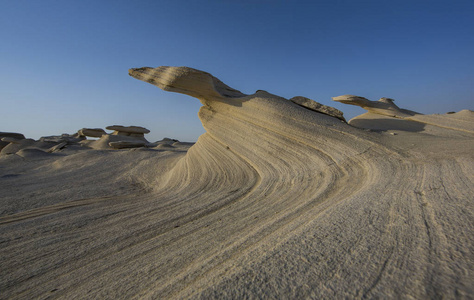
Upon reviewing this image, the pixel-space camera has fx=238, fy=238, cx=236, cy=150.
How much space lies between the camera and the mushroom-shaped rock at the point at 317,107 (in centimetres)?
518

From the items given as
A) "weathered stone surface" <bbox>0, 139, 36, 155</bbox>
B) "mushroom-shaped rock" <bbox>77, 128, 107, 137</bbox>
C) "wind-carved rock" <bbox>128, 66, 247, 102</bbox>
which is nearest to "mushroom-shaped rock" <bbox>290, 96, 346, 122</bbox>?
"wind-carved rock" <bbox>128, 66, 247, 102</bbox>

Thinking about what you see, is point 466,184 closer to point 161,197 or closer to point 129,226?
point 129,226

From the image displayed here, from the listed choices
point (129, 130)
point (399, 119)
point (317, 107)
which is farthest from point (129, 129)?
point (399, 119)

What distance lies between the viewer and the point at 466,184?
2.31m

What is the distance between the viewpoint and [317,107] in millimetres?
5426

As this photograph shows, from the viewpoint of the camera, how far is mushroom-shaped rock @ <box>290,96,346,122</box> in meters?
5.18

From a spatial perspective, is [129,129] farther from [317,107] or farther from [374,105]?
[374,105]

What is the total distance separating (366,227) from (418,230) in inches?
12.0

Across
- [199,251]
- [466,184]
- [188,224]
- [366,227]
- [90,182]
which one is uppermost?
[466,184]

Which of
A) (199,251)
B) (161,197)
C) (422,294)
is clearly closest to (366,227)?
(422,294)

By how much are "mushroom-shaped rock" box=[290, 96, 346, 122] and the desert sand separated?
1.2 inches

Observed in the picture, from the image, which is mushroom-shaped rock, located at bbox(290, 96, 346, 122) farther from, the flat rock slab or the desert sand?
the flat rock slab

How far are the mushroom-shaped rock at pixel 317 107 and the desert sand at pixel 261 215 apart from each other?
0.10 feet

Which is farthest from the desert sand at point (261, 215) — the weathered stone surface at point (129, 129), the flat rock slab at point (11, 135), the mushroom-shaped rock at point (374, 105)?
the flat rock slab at point (11, 135)
